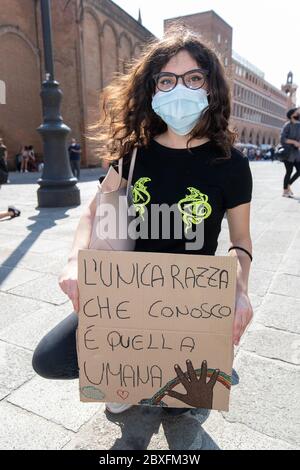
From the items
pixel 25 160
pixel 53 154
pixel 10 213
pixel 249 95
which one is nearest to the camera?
pixel 10 213

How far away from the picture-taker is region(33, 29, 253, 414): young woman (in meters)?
1.68

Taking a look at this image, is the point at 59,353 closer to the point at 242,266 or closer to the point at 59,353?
the point at 59,353

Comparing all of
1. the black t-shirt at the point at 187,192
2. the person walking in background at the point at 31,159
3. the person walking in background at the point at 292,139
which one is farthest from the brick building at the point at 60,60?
the black t-shirt at the point at 187,192

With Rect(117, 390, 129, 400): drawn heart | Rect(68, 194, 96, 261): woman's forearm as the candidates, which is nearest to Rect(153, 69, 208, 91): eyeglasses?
Rect(68, 194, 96, 261): woman's forearm

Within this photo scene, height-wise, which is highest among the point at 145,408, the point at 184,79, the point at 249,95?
the point at 249,95

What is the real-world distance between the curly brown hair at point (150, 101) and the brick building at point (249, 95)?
50.3 m

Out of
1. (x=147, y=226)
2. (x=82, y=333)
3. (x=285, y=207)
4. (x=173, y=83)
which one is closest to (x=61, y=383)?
(x=82, y=333)

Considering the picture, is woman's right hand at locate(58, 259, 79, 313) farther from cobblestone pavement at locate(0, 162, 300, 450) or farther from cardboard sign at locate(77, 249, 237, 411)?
cobblestone pavement at locate(0, 162, 300, 450)

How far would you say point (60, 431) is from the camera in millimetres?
1664

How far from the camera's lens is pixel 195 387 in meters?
1.49

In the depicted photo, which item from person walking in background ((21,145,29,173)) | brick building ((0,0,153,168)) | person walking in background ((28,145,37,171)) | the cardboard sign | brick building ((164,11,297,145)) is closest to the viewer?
the cardboard sign

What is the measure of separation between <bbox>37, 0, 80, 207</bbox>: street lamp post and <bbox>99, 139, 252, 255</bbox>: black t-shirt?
5.71 meters

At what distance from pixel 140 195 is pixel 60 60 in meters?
21.1

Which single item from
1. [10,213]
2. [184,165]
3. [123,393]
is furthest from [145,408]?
[10,213]
